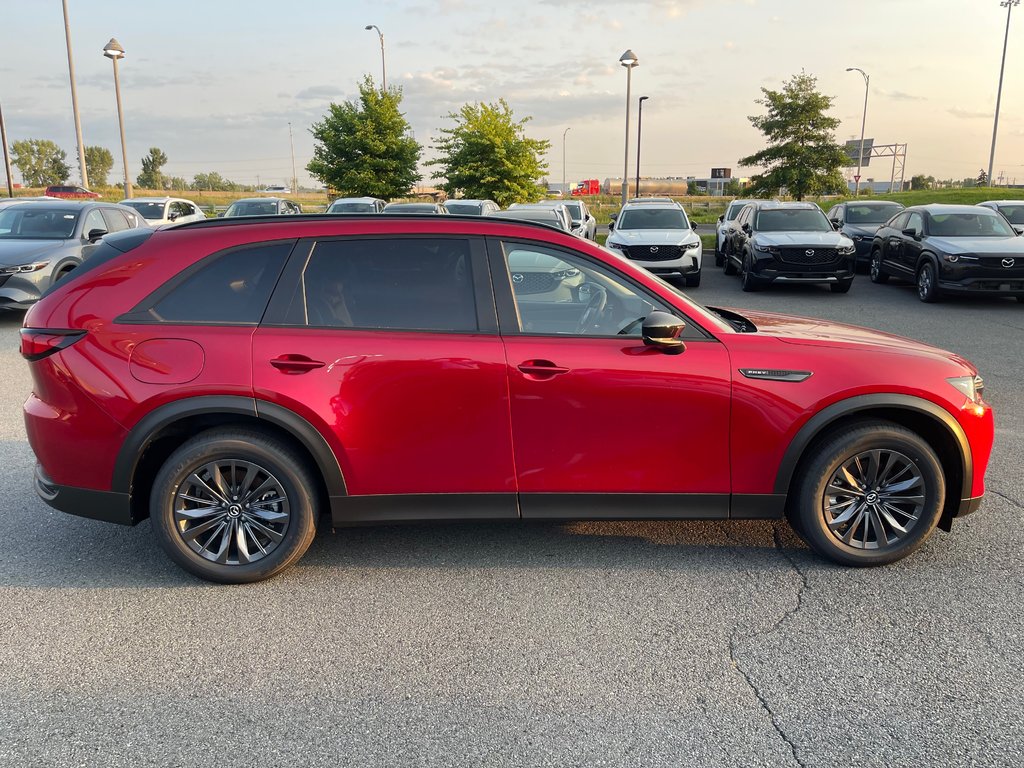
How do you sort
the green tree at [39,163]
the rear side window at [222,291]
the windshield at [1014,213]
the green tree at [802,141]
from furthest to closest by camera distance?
the green tree at [39,163] → the green tree at [802,141] → the windshield at [1014,213] → the rear side window at [222,291]

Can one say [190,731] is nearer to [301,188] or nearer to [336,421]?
[336,421]

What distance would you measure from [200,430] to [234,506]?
1.36 ft

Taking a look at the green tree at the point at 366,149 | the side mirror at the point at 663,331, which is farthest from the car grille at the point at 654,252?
the green tree at the point at 366,149

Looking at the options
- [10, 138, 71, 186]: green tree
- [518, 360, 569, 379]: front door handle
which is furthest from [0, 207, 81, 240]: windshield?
[10, 138, 71, 186]: green tree

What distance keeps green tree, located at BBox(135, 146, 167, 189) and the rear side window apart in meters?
98.5

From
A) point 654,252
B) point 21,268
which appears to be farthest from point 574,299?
point 654,252

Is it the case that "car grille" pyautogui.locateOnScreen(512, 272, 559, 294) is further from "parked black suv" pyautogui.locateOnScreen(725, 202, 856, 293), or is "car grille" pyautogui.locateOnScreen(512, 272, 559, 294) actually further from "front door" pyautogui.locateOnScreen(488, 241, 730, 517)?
"parked black suv" pyautogui.locateOnScreen(725, 202, 856, 293)

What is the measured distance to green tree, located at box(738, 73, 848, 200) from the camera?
3077 centimetres

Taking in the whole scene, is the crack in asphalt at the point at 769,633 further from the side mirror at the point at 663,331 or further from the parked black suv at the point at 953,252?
the parked black suv at the point at 953,252

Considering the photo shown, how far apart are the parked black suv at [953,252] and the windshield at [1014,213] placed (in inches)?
189

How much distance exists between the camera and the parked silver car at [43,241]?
10.8 metres

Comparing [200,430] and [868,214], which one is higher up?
[868,214]

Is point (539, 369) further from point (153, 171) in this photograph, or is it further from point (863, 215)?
point (153, 171)

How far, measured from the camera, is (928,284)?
46.0 feet
